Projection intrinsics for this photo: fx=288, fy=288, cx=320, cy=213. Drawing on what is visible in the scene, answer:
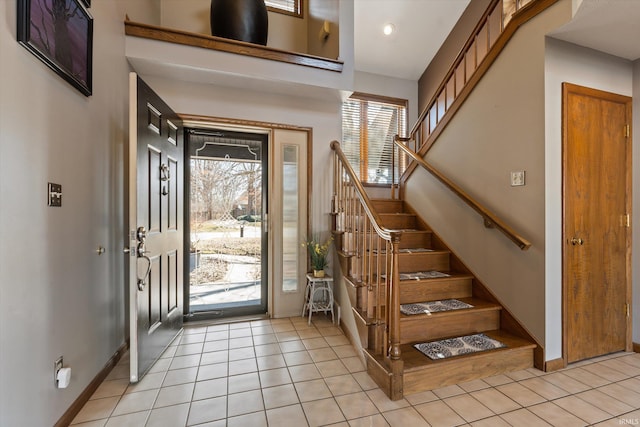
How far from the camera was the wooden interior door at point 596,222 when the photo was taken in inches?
87.4

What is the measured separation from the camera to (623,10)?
1839 millimetres

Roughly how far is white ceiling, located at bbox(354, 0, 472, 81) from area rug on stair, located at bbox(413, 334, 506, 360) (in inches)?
160

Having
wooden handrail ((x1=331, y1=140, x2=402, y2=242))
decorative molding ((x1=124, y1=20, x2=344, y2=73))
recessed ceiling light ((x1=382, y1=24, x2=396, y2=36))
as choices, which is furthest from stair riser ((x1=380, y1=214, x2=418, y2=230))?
recessed ceiling light ((x1=382, y1=24, x2=396, y2=36))

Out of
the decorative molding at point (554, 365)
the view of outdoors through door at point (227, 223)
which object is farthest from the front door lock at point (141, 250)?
the decorative molding at point (554, 365)

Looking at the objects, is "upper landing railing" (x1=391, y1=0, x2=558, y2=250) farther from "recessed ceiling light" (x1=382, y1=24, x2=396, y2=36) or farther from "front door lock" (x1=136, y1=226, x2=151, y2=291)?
"front door lock" (x1=136, y1=226, x2=151, y2=291)

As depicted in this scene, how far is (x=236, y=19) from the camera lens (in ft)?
9.53

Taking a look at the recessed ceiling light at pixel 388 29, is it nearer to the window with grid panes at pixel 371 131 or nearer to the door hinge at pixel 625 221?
the window with grid panes at pixel 371 131

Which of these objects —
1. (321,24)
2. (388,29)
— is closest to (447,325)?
(321,24)

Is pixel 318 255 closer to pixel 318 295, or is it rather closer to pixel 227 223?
pixel 318 295

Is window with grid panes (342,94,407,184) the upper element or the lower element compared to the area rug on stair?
upper

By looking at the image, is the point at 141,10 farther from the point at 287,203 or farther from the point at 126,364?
the point at 126,364

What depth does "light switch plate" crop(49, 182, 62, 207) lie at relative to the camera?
1.48 m

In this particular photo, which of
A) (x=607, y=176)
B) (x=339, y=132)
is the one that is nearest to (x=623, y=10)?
(x=607, y=176)

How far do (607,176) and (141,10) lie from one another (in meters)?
4.42
